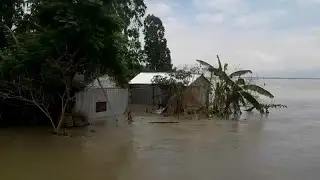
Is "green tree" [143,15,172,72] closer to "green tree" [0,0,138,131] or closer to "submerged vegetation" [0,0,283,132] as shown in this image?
"submerged vegetation" [0,0,283,132]

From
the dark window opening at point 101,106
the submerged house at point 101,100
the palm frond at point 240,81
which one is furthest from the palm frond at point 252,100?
the dark window opening at point 101,106

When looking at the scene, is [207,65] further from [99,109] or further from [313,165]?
[313,165]

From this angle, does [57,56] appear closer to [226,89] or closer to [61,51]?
[61,51]

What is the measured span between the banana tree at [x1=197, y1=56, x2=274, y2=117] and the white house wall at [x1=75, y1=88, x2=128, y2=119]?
570 cm

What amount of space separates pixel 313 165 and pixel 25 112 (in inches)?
499

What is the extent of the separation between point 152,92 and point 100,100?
26.9ft

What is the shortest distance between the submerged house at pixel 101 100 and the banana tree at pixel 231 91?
5740 mm

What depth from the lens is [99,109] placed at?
22734 millimetres

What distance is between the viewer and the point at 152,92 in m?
30.5

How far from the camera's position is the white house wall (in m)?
21.1

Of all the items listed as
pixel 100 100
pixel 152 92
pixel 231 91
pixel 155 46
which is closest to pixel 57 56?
pixel 100 100

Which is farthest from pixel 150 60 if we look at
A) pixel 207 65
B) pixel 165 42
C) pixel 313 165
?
pixel 313 165

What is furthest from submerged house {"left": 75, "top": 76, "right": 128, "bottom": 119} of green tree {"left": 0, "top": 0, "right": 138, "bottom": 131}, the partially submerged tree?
the partially submerged tree

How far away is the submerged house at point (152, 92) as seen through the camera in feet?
86.2
